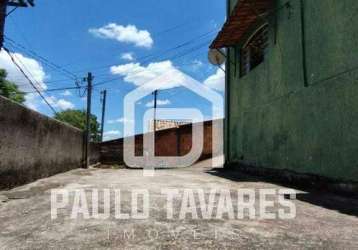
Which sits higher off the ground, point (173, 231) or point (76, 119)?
point (76, 119)

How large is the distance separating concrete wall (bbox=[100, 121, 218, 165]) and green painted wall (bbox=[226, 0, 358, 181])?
34.1 ft

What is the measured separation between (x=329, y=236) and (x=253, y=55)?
9.11 m

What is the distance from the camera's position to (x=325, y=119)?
6.60 m

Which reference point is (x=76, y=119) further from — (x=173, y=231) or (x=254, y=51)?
(x=173, y=231)

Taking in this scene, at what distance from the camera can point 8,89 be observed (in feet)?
108

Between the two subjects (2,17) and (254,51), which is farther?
(2,17)

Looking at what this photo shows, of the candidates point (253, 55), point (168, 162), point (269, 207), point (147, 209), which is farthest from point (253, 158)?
point (168, 162)

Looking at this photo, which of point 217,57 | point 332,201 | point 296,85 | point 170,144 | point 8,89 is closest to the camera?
point 332,201

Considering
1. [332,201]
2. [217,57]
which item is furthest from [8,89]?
[332,201]

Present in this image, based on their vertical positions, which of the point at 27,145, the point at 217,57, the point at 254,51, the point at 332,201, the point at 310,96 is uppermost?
the point at 217,57

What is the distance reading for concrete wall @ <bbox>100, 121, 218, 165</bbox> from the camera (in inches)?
847

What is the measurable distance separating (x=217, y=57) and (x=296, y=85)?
6.31 m

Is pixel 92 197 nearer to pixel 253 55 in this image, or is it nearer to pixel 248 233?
pixel 248 233

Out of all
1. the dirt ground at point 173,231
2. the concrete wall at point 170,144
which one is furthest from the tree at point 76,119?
the dirt ground at point 173,231
